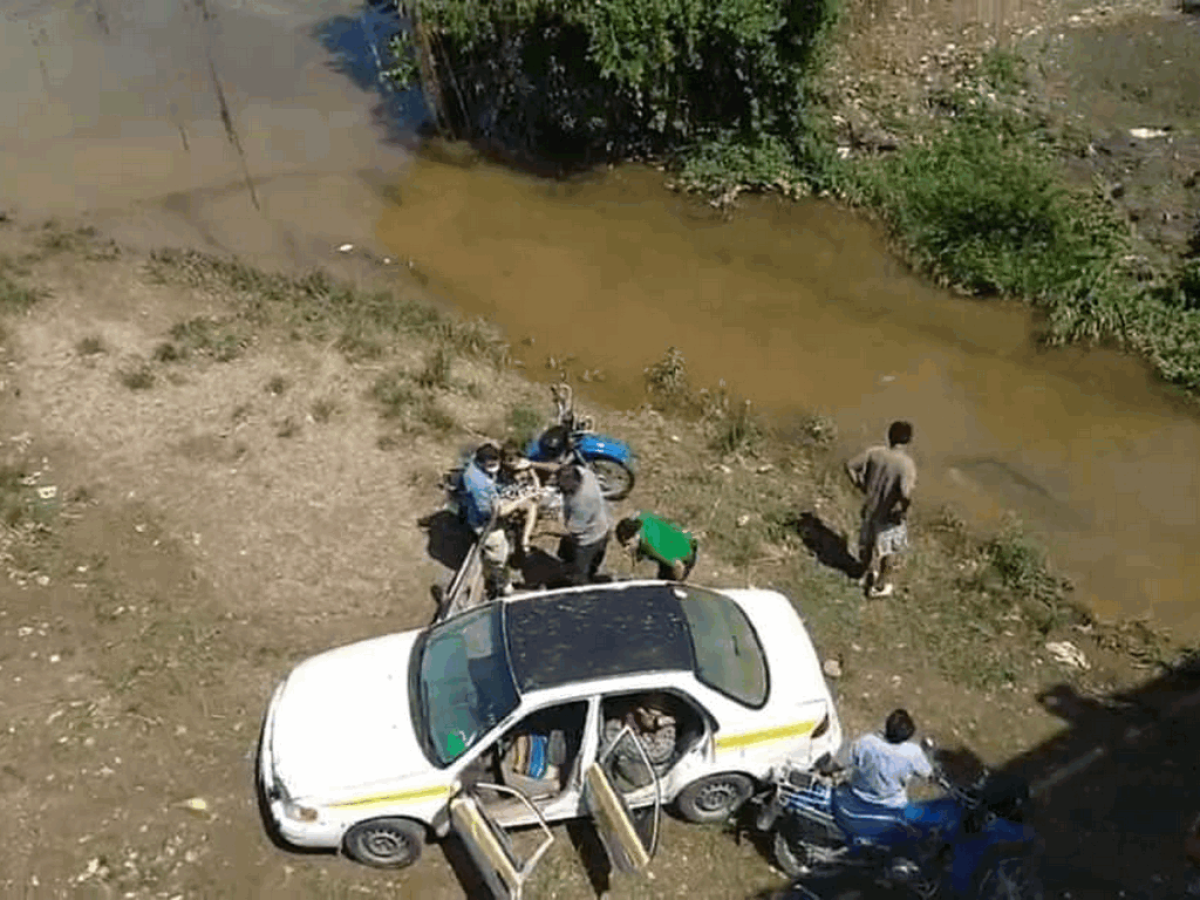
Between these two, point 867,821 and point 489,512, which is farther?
point 489,512

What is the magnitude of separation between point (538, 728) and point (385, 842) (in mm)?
1226

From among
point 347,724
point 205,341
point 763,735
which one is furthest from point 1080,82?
point 347,724

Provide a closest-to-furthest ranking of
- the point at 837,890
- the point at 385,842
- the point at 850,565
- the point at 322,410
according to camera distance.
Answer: the point at 385,842
the point at 837,890
the point at 850,565
the point at 322,410

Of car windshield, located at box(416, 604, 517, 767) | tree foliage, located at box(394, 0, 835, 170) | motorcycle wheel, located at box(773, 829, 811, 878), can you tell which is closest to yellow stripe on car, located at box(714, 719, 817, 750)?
motorcycle wheel, located at box(773, 829, 811, 878)

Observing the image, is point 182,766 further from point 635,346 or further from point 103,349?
point 635,346

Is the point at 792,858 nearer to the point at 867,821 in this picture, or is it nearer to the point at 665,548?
the point at 867,821

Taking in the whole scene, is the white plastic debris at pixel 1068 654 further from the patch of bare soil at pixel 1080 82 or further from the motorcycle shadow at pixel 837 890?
the patch of bare soil at pixel 1080 82

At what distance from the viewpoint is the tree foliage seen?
16.8 m

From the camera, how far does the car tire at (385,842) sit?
328 inches

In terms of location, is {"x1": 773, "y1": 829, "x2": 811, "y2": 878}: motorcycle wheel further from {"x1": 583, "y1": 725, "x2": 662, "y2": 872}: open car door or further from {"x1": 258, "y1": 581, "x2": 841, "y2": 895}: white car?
{"x1": 583, "y1": 725, "x2": 662, "y2": 872}: open car door

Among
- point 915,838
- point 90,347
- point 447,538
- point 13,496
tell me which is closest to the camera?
point 915,838

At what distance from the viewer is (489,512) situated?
34.2 feet

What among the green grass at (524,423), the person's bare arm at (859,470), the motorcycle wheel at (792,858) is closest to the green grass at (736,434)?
the green grass at (524,423)

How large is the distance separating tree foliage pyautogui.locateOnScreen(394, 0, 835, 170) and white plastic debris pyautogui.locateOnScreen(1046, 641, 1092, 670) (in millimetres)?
8921
